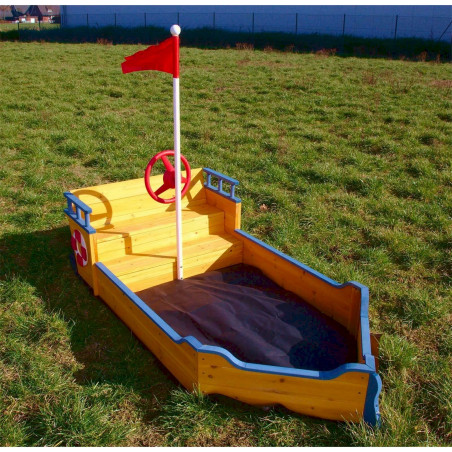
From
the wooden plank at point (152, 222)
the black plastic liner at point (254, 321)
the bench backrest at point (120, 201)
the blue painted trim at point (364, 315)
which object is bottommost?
the black plastic liner at point (254, 321)

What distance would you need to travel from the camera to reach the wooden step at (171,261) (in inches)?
169

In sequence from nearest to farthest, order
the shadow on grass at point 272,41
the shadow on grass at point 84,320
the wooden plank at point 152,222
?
the shadow on grass at point 84,320, the wooden plank at point 152,222, the shadow on grass at point 272,41

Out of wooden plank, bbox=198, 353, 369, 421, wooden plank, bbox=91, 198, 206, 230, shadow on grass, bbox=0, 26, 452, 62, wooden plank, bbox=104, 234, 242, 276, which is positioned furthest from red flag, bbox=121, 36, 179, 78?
shadow on grass, bbox=0, 26, 452, 62

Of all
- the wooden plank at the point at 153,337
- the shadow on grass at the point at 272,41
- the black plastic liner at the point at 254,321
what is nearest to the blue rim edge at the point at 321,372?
the wooden plank at the point at 153,337

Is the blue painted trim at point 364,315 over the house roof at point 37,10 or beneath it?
beneath

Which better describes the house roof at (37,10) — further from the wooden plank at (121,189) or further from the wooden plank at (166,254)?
the wooden plank at (166,254)

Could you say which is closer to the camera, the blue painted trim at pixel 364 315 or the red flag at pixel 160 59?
the blue painted trim at pixel 364 315

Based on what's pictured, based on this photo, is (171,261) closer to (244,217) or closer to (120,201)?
(120,201)

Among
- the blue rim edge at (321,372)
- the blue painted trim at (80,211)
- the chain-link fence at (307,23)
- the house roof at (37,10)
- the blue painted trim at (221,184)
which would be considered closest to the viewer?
the blue rim edge at (321,372)

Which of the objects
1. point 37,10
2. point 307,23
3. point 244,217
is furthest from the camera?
point 37,10

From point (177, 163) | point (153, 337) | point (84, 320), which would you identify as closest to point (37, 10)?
point (177, 163)

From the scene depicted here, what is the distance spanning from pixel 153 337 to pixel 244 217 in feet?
8.65

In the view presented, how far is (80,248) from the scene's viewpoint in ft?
14.6

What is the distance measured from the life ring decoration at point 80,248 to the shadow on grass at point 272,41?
13760mm
